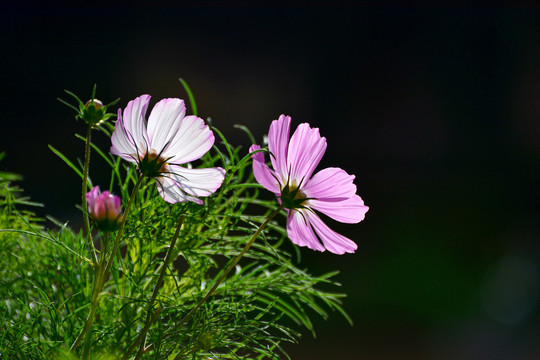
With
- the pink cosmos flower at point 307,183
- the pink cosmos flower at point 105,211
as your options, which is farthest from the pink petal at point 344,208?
the pink cosmos flower at point 105,211

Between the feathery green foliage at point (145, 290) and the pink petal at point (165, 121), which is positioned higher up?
the pink petal at point (165, 121)

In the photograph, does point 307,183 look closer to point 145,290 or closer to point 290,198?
point 290,198

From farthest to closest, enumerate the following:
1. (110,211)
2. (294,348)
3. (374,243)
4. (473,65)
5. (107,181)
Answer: (473,65) → (374,243) → (107,181) → (294,348) → (110,211)

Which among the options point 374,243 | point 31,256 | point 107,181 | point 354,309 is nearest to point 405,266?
point 374,243

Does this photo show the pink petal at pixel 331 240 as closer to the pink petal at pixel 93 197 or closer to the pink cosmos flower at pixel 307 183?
the pink cosmos flower at pixel 307 183

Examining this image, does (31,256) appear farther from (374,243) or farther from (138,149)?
(374,243)

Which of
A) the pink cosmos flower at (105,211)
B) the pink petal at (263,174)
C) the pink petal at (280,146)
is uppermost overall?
the pink petal at (280,146)

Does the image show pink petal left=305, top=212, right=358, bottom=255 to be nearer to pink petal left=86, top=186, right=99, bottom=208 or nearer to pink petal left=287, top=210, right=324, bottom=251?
pink petal left=287, top=210, right=324, bottom=251

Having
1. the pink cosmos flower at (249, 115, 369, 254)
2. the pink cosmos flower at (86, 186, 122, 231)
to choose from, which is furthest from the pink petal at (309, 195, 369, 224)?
the pink cosmos flower at (86, 186, 122, 231)
